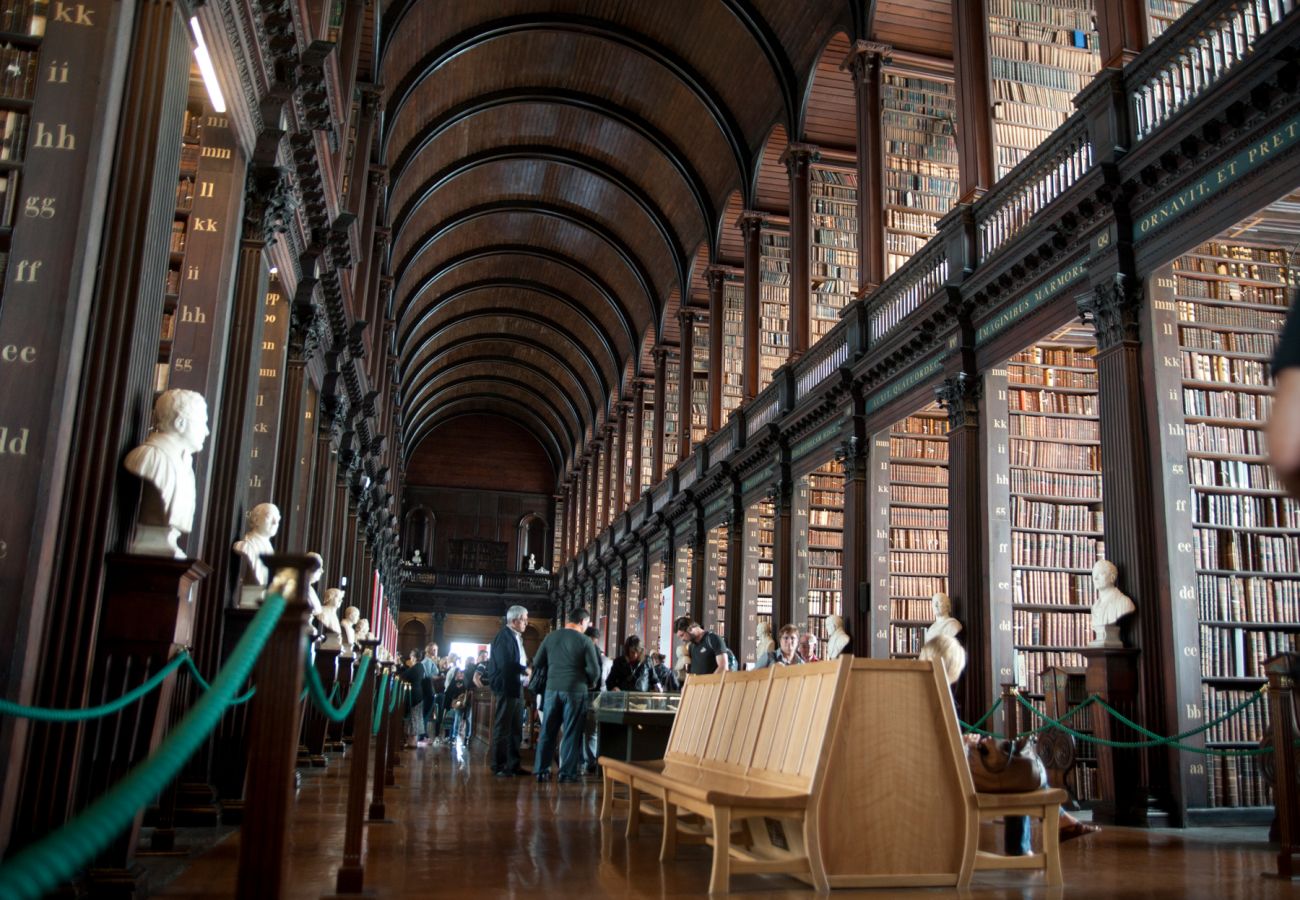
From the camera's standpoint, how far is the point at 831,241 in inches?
525

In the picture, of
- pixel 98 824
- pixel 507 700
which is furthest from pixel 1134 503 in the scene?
pixel 98 824

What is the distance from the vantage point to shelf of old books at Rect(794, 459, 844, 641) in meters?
12.6

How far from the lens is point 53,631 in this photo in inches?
136

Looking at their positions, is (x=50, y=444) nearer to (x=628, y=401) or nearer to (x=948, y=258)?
(x=948, y=258)

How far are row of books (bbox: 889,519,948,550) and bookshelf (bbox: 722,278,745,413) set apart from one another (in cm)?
605

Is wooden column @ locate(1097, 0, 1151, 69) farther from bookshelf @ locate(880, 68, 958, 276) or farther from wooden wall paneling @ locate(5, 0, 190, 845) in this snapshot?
wooden wall paneling @ locate(5, 0, 190, 845)

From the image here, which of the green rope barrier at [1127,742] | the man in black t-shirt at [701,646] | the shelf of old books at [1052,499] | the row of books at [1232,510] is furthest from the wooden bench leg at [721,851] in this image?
the shelf of old books at [1052,499]

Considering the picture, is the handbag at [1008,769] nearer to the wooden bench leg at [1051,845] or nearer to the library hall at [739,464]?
the library hall at [739,464]

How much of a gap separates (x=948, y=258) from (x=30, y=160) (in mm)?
7195

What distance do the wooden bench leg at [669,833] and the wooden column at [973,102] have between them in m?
6.48

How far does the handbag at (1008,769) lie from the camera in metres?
3.70

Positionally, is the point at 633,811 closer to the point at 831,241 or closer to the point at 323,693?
the point at 323,693

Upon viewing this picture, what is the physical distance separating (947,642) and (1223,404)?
246cm

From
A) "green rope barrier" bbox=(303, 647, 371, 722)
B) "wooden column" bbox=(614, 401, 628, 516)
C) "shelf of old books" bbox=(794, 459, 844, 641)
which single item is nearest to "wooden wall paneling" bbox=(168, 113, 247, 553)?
"green rope barrier" bbox=(303, 647, 371, 722)
